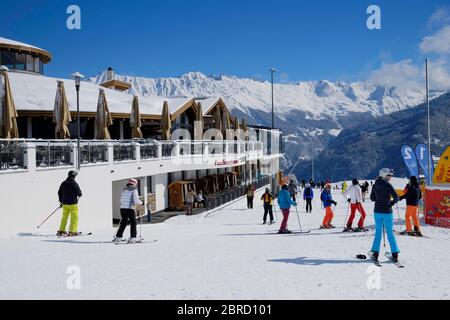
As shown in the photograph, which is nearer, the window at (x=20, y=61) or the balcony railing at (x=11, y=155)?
the balcony railing at (x=11, y=155)

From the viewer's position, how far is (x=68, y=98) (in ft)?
85.6

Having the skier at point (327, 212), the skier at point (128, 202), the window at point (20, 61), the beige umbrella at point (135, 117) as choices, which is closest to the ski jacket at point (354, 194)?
the skier at point (327, 212)

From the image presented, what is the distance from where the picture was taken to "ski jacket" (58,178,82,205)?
37.3 feet

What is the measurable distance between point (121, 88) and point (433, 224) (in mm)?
32937

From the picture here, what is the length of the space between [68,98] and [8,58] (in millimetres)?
7007

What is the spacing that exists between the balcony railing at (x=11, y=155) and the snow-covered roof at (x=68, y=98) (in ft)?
34.6

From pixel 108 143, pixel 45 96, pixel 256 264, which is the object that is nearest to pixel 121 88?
pixel 45 96

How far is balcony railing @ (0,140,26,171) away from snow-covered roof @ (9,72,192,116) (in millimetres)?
10552

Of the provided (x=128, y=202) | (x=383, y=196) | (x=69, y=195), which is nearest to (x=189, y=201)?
(x=69, y=195)

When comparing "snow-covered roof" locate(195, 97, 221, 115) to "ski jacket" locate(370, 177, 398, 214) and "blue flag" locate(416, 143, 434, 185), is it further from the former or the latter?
"ski jacket" locate(370, 177, 398, 214)

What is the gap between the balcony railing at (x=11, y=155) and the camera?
1204 centimetres

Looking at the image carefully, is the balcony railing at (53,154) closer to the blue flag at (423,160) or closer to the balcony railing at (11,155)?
the balcony railing at (11,155)

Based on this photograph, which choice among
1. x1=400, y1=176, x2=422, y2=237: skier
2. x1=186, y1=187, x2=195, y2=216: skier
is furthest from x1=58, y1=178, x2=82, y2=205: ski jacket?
x1=186, y1=187, x2=195, y2=216: skier
